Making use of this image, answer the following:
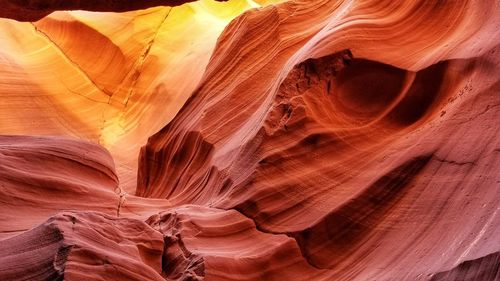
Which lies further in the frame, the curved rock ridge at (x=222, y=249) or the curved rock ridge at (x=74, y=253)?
the curved rock ridge at (x=222, y=249)

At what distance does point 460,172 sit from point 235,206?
1.73 meters

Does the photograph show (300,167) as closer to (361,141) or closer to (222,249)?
(361,141)

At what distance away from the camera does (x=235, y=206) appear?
18.2 feet

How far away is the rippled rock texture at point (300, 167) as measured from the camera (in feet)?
14.0

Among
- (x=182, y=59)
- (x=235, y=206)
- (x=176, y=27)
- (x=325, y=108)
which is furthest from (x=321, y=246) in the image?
(x=176, y=27)

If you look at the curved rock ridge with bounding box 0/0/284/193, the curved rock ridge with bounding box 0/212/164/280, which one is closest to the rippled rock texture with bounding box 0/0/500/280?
the curved rock ridge with bounding box 0/212/164/280

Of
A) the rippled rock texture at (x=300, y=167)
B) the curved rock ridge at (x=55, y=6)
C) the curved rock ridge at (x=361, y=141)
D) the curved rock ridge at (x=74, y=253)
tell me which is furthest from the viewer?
the curved rock ridge at (x=55, y=6)

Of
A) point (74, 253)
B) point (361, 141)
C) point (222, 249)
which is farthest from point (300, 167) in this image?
point (74, 253)

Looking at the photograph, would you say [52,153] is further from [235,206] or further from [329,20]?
[329,20]

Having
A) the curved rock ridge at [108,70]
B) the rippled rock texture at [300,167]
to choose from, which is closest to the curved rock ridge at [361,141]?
the rippled rock texture at [300,167]

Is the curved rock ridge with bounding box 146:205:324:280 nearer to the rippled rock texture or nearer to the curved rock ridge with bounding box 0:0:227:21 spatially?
the rippled rock texture

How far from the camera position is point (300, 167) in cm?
566

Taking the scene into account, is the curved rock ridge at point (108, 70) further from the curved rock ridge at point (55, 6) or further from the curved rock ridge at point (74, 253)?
the curved rock ridge at point (74, 253)

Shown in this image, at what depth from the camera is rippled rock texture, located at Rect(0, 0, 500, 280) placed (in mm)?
4262
